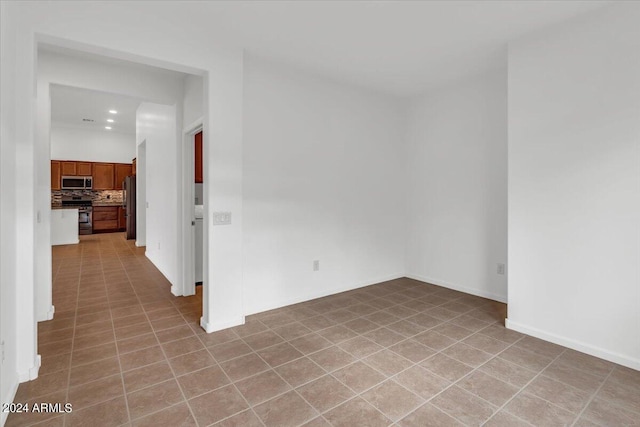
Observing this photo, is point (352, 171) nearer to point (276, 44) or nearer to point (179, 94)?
point (276, 44)

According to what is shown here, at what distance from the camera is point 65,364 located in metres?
2.45

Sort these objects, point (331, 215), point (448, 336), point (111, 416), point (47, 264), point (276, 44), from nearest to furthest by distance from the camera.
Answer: point (111, 416), point (448, 336), point (276, 44), point (47, 264), point (331, 215)

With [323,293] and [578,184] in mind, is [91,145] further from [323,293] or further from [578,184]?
[578,184]

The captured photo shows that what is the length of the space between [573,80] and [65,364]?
4705mm

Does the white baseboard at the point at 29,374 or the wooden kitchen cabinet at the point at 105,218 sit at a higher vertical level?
the wooden kitchen cabinet at the point at 105,218

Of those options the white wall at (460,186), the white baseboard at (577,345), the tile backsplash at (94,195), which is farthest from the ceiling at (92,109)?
the white baseboard at (577,345)

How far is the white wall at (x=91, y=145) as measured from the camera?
30.1 ft

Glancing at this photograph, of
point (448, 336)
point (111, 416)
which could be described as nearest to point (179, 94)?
point (111, 416)

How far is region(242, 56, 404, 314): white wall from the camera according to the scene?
11.5 feet

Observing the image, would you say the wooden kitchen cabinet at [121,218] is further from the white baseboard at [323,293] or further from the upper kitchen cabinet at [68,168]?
the white baseboard at [323,293]

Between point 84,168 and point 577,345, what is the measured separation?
11853mm

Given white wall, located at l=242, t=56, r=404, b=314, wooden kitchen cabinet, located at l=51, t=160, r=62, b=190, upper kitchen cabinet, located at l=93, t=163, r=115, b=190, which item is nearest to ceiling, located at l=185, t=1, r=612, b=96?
white wall, located at l=242, t=56, r=404, b=314

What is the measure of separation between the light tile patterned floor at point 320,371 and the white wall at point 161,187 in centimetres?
121

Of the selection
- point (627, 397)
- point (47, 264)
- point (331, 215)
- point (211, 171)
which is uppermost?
point (211, 171)
